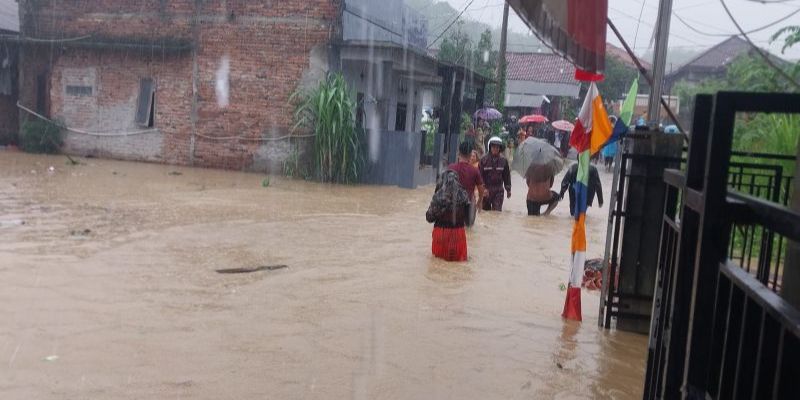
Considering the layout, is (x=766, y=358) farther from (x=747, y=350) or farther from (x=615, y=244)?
(x=615, y=244)

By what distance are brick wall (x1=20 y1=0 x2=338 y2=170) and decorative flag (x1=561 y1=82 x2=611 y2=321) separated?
13476mm

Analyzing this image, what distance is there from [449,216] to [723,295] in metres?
6.54

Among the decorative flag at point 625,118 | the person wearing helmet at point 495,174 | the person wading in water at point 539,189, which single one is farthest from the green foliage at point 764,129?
the person wearing helmet at point 495,174

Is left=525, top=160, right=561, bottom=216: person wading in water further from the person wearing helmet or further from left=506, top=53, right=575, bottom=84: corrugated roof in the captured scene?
left=506, top=53, right=575, bottom=84: corrugated roof

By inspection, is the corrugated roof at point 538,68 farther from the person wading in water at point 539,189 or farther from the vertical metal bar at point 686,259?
the vertical metal bar at point 686,259

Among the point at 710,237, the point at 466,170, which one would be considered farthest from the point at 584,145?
the point at 710,237

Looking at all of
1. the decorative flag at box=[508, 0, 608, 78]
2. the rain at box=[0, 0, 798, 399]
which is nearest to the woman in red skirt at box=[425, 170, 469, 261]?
the rain at box=[0, 0, 798, 399]

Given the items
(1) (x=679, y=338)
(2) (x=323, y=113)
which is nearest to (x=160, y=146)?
(2) (x=323, y=113)

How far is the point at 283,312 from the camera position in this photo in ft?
20.5

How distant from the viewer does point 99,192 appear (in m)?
13.8

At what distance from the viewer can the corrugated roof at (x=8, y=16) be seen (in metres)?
23.7

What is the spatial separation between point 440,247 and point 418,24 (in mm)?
18545

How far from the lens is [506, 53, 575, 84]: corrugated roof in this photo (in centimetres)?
4350

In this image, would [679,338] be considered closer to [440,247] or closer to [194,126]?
[440,247]
